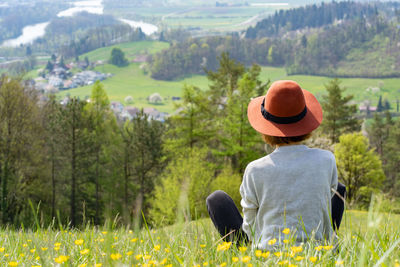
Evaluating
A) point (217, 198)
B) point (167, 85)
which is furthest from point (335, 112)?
point (167, 85)

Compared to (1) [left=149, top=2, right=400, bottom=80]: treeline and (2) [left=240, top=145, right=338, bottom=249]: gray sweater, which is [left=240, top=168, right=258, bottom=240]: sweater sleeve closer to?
(2) [left=240, top=145, right=338, bottom=249]: gray sweater

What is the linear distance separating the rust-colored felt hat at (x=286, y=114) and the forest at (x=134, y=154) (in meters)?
16.6

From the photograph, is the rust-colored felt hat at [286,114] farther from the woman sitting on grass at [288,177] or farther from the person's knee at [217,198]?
the person's knee at [217,198]

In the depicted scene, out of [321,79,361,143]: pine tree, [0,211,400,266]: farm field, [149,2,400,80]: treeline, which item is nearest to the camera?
[0,211,400,266]: farm field

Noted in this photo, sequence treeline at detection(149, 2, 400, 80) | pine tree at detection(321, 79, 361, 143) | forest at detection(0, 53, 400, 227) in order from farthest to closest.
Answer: treeline at detection(149, 2, 400, 80)
pine tree at detection(321, 79, 361, 143)
forest at detection(0, 53, 400, 227)

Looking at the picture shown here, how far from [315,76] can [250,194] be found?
169 m

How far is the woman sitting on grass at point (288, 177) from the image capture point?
8.15 ft

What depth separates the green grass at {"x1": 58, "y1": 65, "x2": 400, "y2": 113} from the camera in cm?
14162

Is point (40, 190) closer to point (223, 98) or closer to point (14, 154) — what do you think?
point (14, 154)

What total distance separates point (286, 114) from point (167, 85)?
542 feet

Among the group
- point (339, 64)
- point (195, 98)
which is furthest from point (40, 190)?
point (339, 64)

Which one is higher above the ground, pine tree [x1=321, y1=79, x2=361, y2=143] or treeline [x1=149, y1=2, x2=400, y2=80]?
pine tree [x1=321, y1=79, x2=361, y2=143]

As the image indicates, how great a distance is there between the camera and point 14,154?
20656 millimetres

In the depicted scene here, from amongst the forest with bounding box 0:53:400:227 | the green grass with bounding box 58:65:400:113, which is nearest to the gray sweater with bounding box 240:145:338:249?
the forest with bounding box 0:53:400:227
